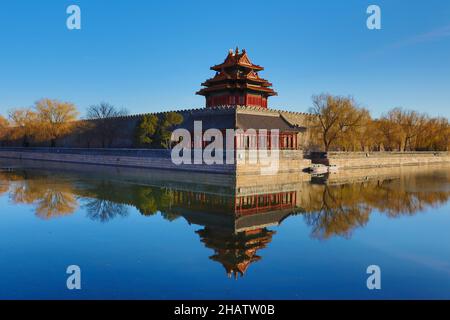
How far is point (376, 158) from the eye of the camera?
39562 mm

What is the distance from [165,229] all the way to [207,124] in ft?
62.4

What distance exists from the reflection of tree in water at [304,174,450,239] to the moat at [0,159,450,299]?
7 cm

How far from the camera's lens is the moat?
6145 millimetres

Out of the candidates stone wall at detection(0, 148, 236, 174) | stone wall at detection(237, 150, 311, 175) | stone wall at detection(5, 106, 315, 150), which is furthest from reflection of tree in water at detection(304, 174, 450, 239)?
stone wall at detection(5, 106, 315, 150)

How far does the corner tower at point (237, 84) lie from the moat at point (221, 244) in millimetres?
17043

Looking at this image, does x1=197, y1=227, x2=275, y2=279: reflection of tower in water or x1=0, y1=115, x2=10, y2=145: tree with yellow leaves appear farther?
x1=0, y1=115, x2=10, y2=145: tree with yellow leaves

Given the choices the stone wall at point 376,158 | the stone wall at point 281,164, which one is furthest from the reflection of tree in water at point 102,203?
the stone wall at point 376,158

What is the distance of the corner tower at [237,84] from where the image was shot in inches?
1272

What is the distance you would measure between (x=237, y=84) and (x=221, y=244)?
83.0 feet

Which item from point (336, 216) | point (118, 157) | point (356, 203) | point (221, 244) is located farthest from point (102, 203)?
point (118, 157)

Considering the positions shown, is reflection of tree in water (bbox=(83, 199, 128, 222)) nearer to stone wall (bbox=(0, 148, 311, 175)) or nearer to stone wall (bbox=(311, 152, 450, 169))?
stone wall (bbox=(0, 148, 311, 175))

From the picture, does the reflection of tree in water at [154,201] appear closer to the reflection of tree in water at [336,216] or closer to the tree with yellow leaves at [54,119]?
the reflection of tree in water at [336,216]

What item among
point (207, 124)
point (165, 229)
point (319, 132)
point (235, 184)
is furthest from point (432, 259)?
point (319, 132)
